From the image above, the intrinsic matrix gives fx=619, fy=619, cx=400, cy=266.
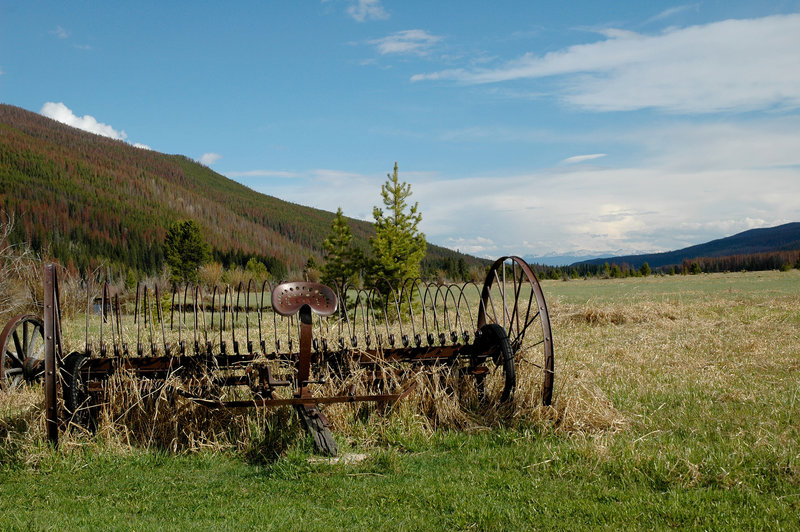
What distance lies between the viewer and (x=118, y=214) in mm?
128250

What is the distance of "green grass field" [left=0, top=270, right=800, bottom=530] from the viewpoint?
4480mm

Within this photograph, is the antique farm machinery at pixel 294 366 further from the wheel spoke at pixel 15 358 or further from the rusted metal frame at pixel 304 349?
the wheel spoke at pixel 15 358

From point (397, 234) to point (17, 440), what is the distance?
60.0 ft

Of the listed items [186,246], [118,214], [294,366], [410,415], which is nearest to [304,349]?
[294,366]

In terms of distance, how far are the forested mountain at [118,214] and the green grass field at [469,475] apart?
87.1 metres

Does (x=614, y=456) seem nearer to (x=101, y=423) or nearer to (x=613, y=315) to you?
(x=101, y=423)

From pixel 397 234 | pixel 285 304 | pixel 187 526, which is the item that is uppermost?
pixel 397 234

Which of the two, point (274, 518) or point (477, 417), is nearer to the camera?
point (274, 518)

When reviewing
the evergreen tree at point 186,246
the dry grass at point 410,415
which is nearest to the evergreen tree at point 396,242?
the dry grass at point 410,415

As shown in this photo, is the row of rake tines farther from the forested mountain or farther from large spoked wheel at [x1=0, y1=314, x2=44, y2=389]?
the forested mountain

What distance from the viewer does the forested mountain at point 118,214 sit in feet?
359

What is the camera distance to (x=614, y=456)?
17.8 ft

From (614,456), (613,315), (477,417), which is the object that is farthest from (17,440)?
(613,315)

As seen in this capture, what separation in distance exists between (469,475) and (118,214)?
449ft
